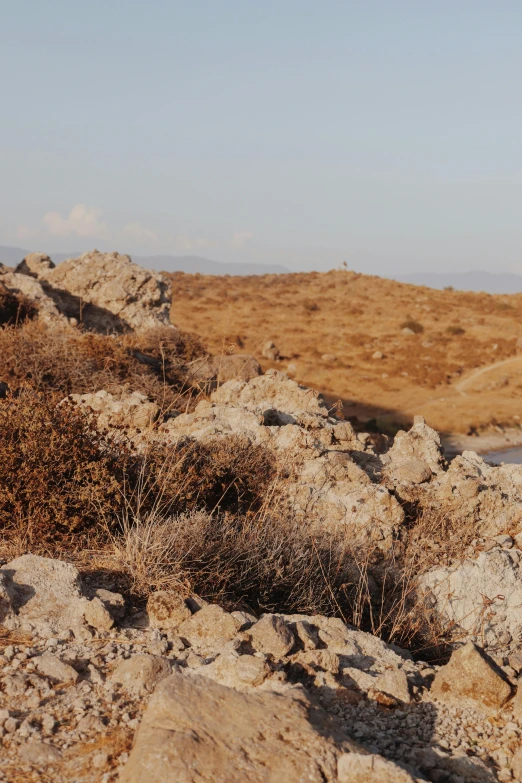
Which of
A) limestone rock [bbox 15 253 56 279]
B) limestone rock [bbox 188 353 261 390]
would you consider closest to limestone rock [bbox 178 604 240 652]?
limestone rock [bbox 188 353 261 390]

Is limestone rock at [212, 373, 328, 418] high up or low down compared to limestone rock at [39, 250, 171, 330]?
down

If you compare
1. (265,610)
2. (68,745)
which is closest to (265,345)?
(265,610)

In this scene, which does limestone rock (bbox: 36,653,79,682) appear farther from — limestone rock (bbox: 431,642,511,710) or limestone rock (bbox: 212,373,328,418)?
limestone rock (bbox: 212,373,328,418)

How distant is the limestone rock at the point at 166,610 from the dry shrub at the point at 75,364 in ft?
14.1

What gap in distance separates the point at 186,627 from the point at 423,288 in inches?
1702

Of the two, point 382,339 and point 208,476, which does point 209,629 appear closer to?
point 208,476

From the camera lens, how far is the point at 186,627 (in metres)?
3.73

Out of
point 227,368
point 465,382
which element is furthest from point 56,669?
point 465,382

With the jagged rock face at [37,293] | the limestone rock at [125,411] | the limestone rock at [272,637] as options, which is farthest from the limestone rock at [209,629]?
the jagged rock face at [37,293]

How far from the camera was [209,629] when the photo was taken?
3695 mm

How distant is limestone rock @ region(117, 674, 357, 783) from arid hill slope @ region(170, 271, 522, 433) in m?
12.6

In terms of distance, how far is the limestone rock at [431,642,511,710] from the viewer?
10.7 ft

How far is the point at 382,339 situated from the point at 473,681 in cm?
2850

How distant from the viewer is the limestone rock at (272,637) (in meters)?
3.50
